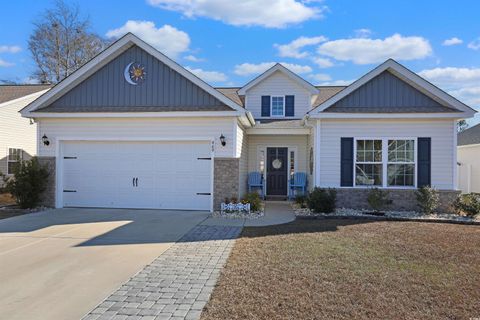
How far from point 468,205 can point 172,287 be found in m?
9.67

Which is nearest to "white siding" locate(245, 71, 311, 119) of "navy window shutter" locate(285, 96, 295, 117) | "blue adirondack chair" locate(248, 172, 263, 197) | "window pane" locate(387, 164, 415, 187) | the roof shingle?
"navy window shutter" locate(285, 96, 295, 117)

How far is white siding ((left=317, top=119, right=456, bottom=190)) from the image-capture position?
12.0 m

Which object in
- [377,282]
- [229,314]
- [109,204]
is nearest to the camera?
[229,314]

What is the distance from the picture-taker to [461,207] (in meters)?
11.5

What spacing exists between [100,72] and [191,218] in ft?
18.9

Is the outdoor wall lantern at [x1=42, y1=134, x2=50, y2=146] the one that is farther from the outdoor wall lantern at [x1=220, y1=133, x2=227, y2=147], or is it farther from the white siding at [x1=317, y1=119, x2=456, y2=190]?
→ the white siding at [x1=317, y1=119, x2=456, y2=190]

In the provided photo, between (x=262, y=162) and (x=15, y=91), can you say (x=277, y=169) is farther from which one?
(x=15, y=91)

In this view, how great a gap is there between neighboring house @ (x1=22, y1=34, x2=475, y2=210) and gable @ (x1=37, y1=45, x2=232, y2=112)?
0.10 feet

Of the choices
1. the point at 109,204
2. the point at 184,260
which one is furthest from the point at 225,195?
the point at 184,260

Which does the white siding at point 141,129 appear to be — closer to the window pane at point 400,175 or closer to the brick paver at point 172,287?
the brick paver at point 172,287

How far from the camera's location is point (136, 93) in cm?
1225

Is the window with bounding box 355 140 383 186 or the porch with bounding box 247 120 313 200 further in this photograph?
the porch with bounding box 247 120 313 200

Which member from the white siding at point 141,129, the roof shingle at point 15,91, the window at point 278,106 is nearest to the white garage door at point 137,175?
the white siding at point 141,129

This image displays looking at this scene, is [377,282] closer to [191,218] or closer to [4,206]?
[191,218]
